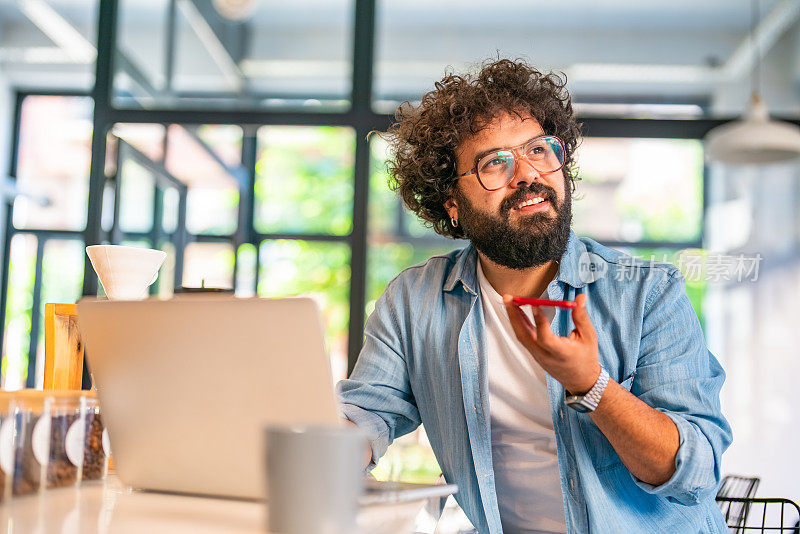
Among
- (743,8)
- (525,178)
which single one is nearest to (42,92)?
(743,8)

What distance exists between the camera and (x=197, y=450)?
865 millimetres

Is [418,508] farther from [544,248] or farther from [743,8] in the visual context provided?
[743,8]

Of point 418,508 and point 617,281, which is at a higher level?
point 617,281

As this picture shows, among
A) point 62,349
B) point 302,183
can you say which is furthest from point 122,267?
point 302,183

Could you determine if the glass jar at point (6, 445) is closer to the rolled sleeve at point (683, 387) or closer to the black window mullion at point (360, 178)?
the rolled sleeve at point (683, 387)

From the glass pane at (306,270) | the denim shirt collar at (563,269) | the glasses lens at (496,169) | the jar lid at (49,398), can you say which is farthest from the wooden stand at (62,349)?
the glass pane at (306,270)

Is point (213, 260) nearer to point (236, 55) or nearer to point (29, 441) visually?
point (236, 55)

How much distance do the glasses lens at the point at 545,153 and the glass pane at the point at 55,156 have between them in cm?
520

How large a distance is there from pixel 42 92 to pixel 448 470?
5949mm

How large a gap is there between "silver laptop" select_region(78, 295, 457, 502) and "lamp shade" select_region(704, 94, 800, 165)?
269 centimetres

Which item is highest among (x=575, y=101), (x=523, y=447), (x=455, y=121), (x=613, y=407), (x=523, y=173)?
(x=575, y=101)

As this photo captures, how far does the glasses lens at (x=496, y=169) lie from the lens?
1.54 meters

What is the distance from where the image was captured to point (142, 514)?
792 mm

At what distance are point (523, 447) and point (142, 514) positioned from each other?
2.36ft
